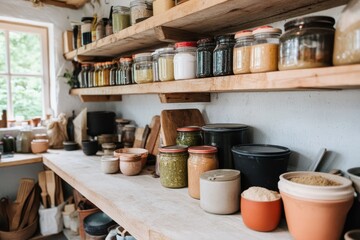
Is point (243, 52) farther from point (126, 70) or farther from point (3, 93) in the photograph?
point (3, 93)

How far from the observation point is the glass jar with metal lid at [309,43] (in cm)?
72

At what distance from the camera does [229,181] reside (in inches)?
38.1

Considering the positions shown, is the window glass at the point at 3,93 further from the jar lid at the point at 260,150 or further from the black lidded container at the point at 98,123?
the jar lid at the point at 260,150

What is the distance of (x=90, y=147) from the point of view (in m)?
2.07

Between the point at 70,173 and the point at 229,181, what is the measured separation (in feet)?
3.51

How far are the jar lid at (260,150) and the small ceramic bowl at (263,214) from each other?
0.59 feet

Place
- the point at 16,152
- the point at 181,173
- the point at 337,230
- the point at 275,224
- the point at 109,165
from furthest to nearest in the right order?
the point at 16,152
the point at 109,165
the point at 181,173
the point at 275,224
the point at 337,230

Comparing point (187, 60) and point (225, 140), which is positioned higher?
point (187, 60)

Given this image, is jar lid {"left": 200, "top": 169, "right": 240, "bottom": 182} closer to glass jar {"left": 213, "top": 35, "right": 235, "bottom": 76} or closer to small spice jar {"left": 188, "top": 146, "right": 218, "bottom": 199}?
small spice jar {"left": 188, "top": 146, "right": 218, "bottom": 199}

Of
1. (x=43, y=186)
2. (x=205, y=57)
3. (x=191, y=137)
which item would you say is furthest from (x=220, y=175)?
(x=43, y=186)

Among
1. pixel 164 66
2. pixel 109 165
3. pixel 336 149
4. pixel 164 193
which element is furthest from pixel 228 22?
pixel 109 165

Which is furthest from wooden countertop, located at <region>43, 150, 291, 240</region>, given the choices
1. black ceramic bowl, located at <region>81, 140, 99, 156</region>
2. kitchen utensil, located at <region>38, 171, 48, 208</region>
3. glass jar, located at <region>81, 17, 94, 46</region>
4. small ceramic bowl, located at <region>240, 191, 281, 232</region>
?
glass jar, located at <region>81, 17, 94, 46</region>

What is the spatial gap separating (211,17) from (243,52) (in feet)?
0.93

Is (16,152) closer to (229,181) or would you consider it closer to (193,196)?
(193,196)
